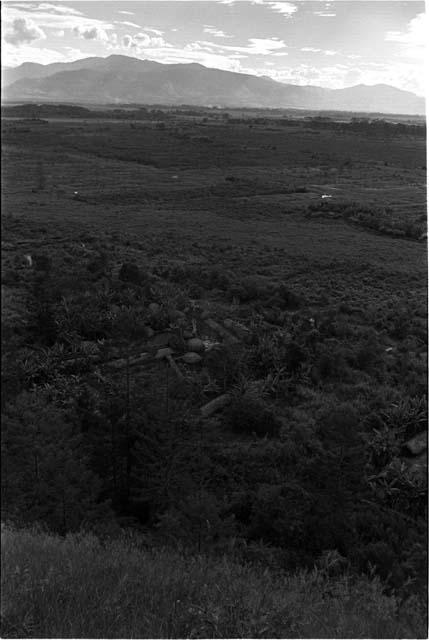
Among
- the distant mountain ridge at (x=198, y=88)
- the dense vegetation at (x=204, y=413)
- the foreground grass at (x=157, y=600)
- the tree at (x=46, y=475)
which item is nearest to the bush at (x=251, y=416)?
the dense vegetation at (x=204, y=413)

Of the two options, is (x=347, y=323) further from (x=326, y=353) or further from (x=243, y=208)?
(x=243, y=208)

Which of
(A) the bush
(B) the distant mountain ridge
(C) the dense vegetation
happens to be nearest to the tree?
(C) the dense vegetation

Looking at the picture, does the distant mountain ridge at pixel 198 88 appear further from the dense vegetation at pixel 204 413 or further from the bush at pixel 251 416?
the bush at pixel 251 416

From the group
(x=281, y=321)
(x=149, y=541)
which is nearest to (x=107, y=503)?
(x=149, y=541)

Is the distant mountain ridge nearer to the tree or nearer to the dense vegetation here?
the dense vegetation

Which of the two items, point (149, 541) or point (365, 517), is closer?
point (149, 541)

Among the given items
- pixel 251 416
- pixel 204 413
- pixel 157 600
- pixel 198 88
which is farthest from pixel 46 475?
pixel 198 88

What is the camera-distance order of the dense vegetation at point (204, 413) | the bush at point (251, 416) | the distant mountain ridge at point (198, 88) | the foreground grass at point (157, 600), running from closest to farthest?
1. the foreground grass at point (157, 600)
2. the dense vegetation at point (204, 413)
3. the distant mountain ridge at point (198, 88)
4. the bush at point (251, 416)
